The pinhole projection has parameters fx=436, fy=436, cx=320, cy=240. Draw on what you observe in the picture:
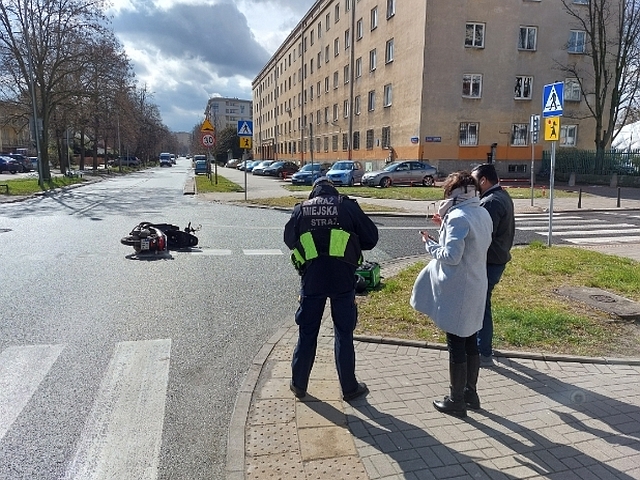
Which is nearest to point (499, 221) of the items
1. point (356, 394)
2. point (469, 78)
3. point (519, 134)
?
point (356, 394)

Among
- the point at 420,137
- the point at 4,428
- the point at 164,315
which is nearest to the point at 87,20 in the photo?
the point at 420,137

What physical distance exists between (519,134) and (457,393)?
105 feet

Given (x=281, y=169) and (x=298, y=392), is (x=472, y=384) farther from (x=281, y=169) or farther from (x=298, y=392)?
(x=281, y=169)

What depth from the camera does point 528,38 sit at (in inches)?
1201

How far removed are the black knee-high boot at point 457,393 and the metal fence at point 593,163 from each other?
1138 inches

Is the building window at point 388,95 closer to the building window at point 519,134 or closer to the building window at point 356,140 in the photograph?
the building window at point 356,140

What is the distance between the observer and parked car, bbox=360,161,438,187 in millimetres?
25312

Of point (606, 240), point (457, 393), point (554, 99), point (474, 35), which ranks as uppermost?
point (474, 35)

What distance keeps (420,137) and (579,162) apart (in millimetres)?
10686

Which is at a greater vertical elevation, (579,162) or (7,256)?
(579,162)

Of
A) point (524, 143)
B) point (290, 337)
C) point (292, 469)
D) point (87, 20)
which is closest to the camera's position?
point (292, 469)

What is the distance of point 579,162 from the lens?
2909 centimetres

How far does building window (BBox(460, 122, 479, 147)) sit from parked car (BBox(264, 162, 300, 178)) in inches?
567

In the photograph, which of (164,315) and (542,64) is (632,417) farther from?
(542,64)
